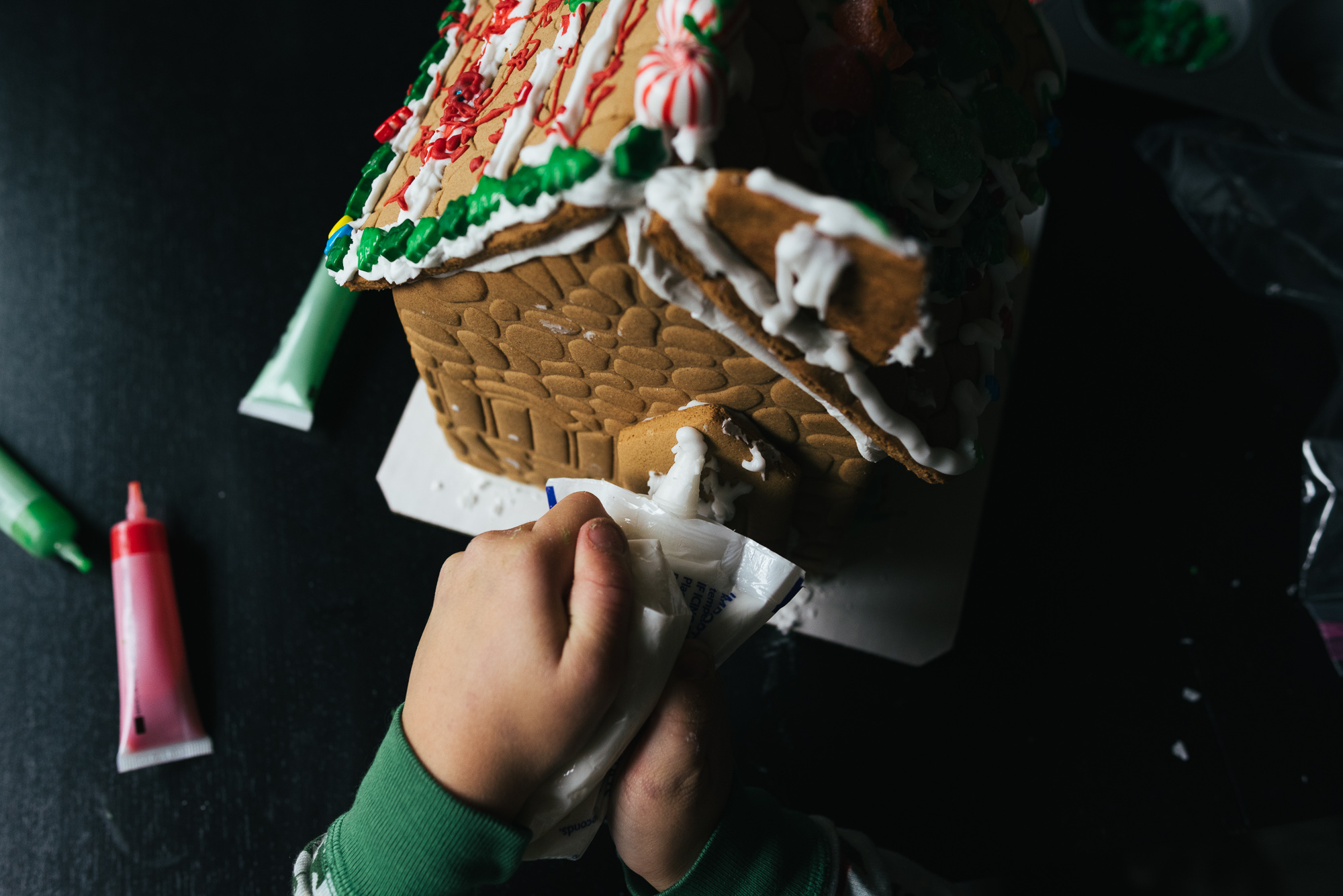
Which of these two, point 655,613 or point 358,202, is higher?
point 358,202

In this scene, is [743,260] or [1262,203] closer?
[743,260]

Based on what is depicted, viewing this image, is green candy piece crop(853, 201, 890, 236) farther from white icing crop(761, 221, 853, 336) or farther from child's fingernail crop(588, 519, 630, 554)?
child's fingernail crop(588, 519, 630, 554)

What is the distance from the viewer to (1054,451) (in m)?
1.02

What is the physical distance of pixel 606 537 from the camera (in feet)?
1.91

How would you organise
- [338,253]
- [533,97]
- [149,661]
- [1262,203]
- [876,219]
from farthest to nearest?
[1262,203]
[149,661]
[338,253]
[533,97]
[876,219]

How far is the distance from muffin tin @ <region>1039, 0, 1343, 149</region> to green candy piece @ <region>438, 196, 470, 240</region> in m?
0.88

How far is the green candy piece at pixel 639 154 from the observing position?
1.43 feet

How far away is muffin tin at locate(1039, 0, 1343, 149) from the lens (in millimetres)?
1073

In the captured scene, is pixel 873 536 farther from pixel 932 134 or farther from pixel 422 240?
pixel 422 240

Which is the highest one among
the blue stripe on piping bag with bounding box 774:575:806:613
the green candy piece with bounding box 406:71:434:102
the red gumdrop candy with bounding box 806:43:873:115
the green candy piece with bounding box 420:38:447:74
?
the red gumdrop candy with bounding box 806:43:873:115

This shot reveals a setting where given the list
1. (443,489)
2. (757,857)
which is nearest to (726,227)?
(757,857)

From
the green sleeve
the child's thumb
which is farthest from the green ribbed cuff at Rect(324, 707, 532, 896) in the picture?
the child's thumb

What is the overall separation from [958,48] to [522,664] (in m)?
0.51

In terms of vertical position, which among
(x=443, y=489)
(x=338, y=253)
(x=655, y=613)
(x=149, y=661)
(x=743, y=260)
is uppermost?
(x=743, y=260)
